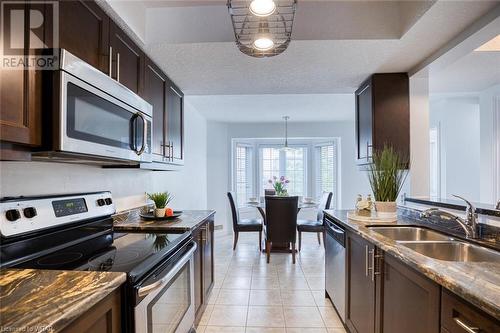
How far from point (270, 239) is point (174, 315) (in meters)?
2.54

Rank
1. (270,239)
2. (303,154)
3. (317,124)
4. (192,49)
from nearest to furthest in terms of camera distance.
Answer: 1. (192,49)
2. (270,239)
3. (317,124)
4. (303,154)

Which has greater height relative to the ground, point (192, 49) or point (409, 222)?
point (192, 49)

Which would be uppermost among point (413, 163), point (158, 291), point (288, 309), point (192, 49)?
point (192, 49)

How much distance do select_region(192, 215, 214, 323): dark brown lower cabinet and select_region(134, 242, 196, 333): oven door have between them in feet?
0.70

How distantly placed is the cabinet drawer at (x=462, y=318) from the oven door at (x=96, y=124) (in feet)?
4.98

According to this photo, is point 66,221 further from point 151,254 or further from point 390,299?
point 390,299

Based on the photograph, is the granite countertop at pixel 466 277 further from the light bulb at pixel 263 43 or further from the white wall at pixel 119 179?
the white wall at pixel 119 179

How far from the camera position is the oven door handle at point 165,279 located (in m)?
1.09

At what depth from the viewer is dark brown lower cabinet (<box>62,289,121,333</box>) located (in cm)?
79

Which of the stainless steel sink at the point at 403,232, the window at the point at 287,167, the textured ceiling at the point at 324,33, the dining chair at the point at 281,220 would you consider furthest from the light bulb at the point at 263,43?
the window at the point at 287,167

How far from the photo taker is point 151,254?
130cm

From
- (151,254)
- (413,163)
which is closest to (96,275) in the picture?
(151,254)

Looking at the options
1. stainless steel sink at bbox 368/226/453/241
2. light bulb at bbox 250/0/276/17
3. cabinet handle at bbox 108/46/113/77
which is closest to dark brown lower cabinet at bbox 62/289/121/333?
cabinet handle at bbox 108/46/113/77

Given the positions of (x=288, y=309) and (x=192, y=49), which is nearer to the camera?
(x=192, y=49)
